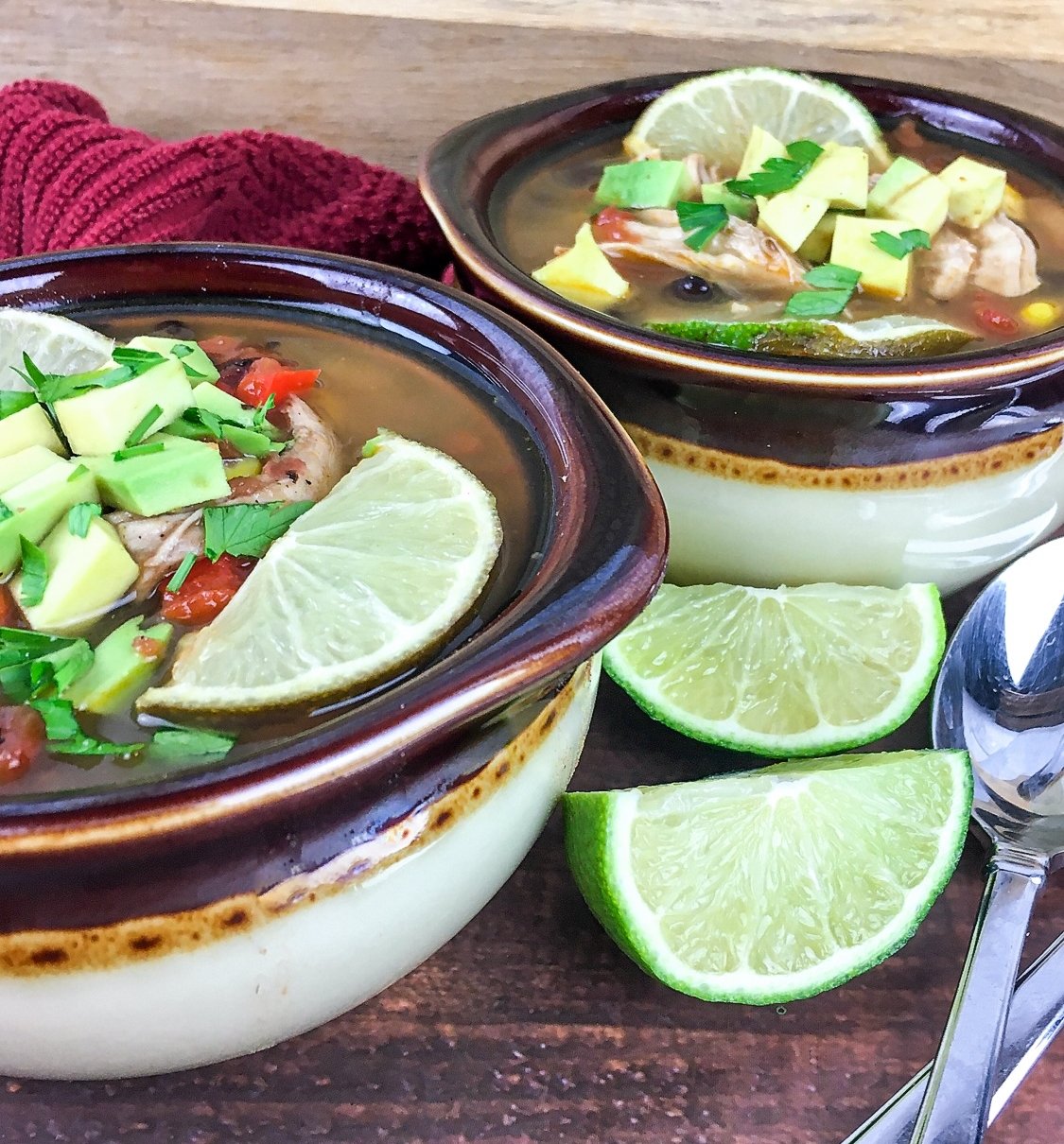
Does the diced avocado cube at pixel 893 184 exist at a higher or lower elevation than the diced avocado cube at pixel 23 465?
higher

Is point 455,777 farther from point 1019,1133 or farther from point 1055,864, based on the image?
point 1055,864

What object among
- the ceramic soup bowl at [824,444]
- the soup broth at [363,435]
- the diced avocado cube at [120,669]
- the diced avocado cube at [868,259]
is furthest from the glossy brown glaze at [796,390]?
the diced avocado cube at [120,669]

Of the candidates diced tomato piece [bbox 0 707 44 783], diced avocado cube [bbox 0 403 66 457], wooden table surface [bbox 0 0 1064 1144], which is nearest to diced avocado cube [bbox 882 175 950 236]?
wooden table surface [bbox 0 0 1064 1144]

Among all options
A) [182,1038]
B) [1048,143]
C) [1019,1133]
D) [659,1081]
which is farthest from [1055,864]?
[1048,143]

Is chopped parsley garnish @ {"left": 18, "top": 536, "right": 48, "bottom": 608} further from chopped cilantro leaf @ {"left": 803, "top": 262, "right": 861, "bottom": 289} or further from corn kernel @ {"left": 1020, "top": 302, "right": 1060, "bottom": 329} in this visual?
corn kernel @ {"left": 1020, "top": 302, "right": 1060, "bottom": 329}

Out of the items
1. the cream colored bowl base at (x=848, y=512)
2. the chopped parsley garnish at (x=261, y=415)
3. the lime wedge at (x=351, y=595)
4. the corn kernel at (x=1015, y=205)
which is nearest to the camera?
the lime wedge at (x=351, y=595)

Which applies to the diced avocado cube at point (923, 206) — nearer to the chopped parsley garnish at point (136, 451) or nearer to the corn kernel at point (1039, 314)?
the corn kernel at point (1039, 314)

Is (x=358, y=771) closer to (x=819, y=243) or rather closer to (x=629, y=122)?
(x=819, y=243)
